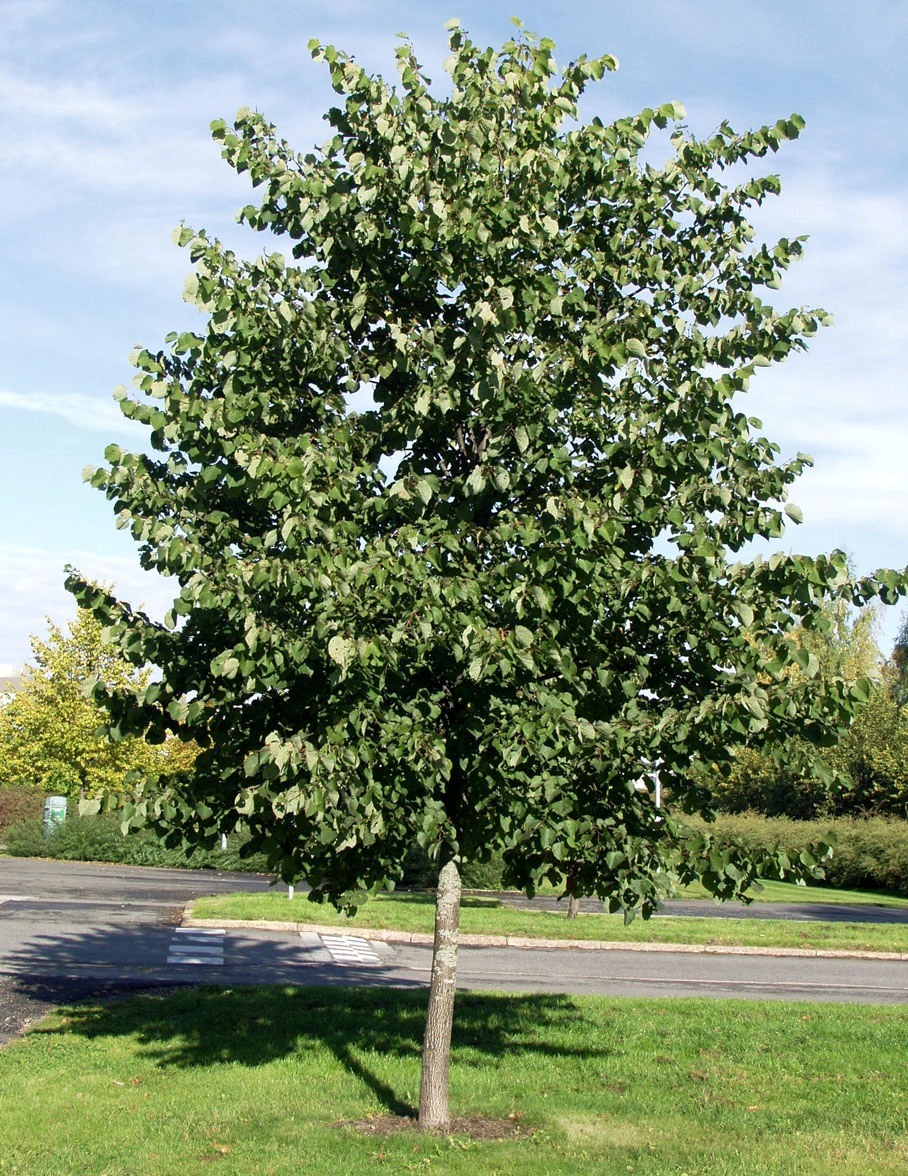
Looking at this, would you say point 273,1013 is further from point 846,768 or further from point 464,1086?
point 846,768

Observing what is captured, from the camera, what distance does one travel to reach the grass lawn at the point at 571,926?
20031mm

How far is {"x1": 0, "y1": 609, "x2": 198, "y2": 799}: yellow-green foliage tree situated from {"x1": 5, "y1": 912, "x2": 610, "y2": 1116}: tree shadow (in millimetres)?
19493

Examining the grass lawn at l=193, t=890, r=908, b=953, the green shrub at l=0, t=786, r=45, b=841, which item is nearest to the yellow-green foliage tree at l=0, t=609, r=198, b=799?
the green shrub at l=0, t=786, r=45, b=841

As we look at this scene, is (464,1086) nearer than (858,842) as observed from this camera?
Yes

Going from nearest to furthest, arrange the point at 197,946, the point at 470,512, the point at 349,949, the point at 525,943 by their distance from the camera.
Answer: the point at 470,512 < the point at 197,946 < the point at 349,949 < the point at 525,943

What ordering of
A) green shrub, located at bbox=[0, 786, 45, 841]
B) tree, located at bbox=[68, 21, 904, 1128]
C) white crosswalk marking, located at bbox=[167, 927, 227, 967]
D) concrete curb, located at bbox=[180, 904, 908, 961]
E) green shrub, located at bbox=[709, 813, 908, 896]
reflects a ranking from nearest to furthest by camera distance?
1. tree, located at bbox=[68, 21, 904, 1128]
2. white crosswalk marking, located at bbox=[167, 927, 227, 967]
3. concrete curb, located at bbox=[180, 904, 908, 961]
4. green shrub, located at bbox=[709, 813, 908, 896]
5. green shrub, located at bbox=[0, 786, 45, 841]

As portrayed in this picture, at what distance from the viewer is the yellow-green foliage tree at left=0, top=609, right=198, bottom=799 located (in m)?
34.8

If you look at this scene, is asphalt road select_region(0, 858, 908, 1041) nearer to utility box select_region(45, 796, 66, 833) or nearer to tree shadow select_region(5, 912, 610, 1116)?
tree shadow select_region(5, 912, 610, 1116)

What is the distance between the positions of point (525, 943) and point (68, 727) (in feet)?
66.4

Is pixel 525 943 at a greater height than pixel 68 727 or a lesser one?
lesser

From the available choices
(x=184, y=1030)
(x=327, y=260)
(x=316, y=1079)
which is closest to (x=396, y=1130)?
(x=316, y=1079)

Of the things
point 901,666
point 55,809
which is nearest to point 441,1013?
point 55,809

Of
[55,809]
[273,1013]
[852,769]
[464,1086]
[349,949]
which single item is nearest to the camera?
[464,1086]

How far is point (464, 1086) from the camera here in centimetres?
882
